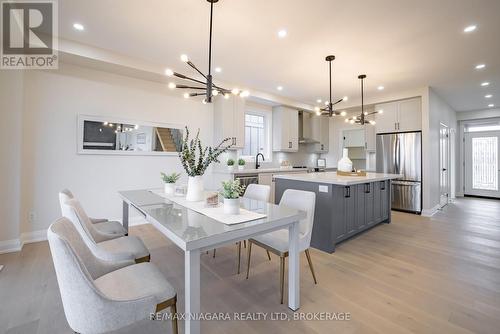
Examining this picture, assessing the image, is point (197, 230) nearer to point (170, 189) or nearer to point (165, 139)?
point (170, 189)

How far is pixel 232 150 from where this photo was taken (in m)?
5.12

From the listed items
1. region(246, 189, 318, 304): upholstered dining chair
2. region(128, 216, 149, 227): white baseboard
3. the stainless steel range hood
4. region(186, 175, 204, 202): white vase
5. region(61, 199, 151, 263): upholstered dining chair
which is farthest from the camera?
the stainless steel range hood

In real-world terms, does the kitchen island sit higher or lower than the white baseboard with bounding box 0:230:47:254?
higher

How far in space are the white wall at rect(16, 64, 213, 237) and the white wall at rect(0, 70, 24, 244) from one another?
0.27 m

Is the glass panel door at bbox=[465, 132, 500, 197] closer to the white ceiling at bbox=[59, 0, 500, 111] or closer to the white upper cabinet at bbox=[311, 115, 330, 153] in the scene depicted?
the white ceiling at bbox=[59, 0, 500, 111]

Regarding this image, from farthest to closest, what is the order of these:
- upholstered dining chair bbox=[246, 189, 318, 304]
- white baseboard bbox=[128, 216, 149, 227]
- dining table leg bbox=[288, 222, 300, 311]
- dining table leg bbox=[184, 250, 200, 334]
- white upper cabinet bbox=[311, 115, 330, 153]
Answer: white upper cabinet bbox=[311, 115, 330, 153] < white baseboard bbox=[128, 216, 149, 227] < upholstered dining chair bbox=[246, 189, 318, 304] < dining table leg bbox=[288, 222, 300, 311] < dining table leg bbox=[184, 250, 200, 334]

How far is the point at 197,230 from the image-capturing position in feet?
4.29

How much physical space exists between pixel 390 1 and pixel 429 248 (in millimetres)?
3105

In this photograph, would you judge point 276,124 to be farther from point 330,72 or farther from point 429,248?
point 429,248

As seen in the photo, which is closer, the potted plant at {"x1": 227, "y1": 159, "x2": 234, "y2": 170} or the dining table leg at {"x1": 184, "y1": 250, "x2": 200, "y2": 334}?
the dining table leg at {"x1": 184, "y1": 250, "x2": 200, "y2": 334}

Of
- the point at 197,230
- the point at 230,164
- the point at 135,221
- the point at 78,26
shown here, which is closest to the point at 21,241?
the point at 135,221

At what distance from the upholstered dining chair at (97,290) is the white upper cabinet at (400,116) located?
582 cm

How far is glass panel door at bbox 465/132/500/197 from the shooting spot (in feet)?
22.3

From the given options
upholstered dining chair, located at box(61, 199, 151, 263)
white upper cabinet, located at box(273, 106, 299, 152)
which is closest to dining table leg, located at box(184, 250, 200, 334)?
upholstered dining chair, located at box(61, 199, 151, 263)
